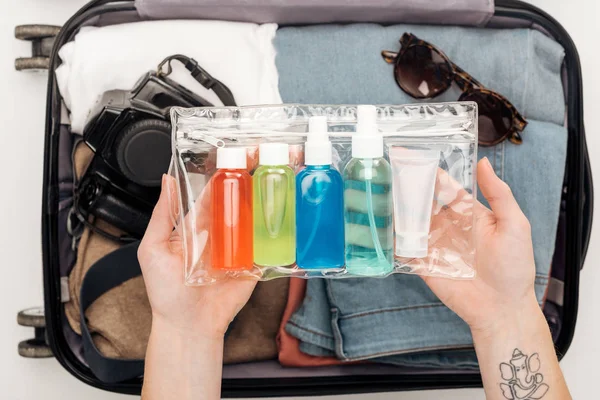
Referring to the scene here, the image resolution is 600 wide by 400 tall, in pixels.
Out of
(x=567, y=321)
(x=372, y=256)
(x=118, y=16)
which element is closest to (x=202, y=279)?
(x=372, y=256)

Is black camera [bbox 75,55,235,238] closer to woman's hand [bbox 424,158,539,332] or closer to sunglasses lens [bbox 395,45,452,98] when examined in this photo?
sunglasses lens [bbox 395,45,452,98]

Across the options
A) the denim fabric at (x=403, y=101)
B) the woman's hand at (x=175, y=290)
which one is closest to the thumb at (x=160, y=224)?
the woman's hand at (x=175, y=290)

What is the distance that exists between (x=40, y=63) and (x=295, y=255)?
1.59 ft

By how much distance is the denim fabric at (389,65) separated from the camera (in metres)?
0.64

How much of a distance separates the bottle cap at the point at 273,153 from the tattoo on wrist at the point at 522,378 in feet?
1.10

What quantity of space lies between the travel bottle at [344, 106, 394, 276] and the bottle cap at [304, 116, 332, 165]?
3 cm

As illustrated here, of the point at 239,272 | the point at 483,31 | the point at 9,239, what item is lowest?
the point at 9,239

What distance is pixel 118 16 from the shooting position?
2.17ft

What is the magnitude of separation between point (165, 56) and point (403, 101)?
314mm

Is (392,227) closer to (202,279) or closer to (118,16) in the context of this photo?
(202,279)

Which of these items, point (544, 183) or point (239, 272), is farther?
point (544, 183)

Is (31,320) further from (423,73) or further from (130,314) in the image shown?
(423,73)

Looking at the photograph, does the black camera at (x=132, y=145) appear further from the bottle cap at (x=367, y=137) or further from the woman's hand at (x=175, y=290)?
the bottle cap at (x=367, y=137)

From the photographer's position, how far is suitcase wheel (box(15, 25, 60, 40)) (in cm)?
68
